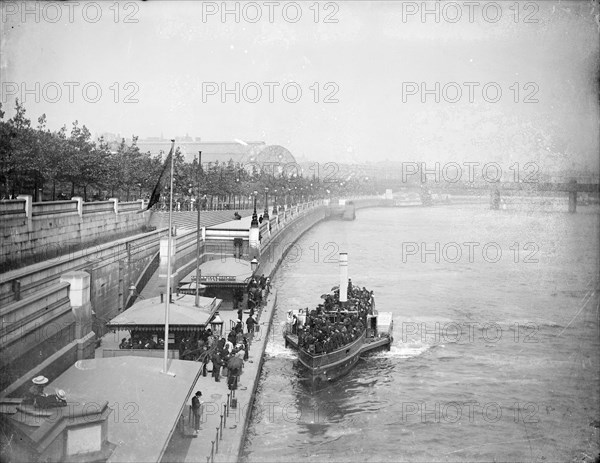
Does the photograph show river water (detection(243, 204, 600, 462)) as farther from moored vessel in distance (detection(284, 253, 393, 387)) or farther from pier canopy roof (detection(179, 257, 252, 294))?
pier canopy roof (detection(179, 257, 252, 294))

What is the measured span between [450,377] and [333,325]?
14.6ft

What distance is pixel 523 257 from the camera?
6688 centimetres

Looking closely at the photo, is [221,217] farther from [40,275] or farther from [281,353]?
[40,275]

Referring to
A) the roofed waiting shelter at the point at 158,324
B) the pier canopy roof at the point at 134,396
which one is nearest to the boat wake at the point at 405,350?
the roofed waiting shelter at the point at 158,324

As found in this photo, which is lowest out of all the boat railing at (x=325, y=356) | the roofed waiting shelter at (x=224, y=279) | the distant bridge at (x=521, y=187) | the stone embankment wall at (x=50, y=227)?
the boat railing at (x=325, y=356)

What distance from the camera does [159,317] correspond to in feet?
59.9

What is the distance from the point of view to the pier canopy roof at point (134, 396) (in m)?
10.3

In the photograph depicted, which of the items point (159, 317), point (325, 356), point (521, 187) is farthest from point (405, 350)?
point (521, 187)

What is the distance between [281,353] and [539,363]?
9788 mm

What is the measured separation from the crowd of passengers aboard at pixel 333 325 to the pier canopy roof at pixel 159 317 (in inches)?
167

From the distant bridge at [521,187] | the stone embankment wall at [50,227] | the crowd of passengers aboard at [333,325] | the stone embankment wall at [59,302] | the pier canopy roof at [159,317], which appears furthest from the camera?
the distant bridge at [521,187]

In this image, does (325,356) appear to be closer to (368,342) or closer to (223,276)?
(368,342)

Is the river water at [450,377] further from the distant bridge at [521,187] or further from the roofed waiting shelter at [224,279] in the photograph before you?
the distant bridge at [521,187]

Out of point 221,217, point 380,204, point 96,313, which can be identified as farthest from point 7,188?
point 380,204
